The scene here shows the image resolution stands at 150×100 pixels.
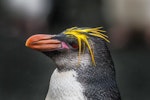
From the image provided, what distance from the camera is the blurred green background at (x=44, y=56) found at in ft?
24.4

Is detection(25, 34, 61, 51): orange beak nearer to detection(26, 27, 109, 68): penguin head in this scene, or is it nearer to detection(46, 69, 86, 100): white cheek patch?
detection(26, 27, 109, 68): penguin head

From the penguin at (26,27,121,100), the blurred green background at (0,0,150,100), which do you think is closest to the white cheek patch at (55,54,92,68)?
the penguin at (26,27,121,100)

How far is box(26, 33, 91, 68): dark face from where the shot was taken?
4.30m

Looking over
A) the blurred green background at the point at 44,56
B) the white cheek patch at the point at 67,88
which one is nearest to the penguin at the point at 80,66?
the white cheek patch at the point at 67,88

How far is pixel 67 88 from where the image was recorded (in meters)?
4.26

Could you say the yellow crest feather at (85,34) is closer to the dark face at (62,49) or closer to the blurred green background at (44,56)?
the dark face at (62,49)

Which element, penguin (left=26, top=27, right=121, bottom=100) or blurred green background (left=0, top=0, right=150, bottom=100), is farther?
blurred green background (left=0, top=0, right=150, bottom=100)

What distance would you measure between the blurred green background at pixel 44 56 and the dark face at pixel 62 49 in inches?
106

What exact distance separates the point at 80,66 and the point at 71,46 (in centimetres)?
11

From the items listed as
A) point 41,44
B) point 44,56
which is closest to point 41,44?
point 41,44

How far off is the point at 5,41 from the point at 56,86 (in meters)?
4.41

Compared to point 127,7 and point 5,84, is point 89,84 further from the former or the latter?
point 127,7

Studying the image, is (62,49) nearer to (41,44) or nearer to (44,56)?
(41,44)

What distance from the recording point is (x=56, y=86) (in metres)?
4.28
